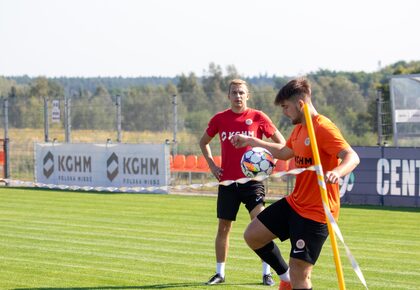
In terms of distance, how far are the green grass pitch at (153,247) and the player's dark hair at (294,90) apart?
3377 mm

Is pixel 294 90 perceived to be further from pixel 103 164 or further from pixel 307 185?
pixel 103 164

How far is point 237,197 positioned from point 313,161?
3.14 metres

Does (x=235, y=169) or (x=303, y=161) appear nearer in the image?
(x=303, y=161)

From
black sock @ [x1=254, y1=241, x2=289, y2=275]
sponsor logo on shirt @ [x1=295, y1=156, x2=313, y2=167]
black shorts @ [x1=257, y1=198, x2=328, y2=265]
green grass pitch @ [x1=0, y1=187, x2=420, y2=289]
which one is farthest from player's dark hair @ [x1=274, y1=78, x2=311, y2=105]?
green grass pitch @ [x1=0, y1=187, x2=420, y2=289]

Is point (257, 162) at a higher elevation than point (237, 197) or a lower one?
higher

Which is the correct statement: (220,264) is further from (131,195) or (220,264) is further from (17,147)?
(17,147)

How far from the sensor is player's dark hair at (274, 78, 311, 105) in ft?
25.8

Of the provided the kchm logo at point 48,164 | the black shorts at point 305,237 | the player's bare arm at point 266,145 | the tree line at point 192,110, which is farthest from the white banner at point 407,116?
the black shorts at point 305,237

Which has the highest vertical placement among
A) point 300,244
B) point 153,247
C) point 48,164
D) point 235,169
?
point 235,169

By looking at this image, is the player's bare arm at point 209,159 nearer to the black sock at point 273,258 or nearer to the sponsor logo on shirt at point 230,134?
the sponsor logo on shirt at point 230,134

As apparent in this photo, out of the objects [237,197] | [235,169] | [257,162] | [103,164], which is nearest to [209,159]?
[235,169]

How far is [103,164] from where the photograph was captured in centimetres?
2800

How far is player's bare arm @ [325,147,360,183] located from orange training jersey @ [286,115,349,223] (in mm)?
75

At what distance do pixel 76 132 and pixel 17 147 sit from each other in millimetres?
2938
